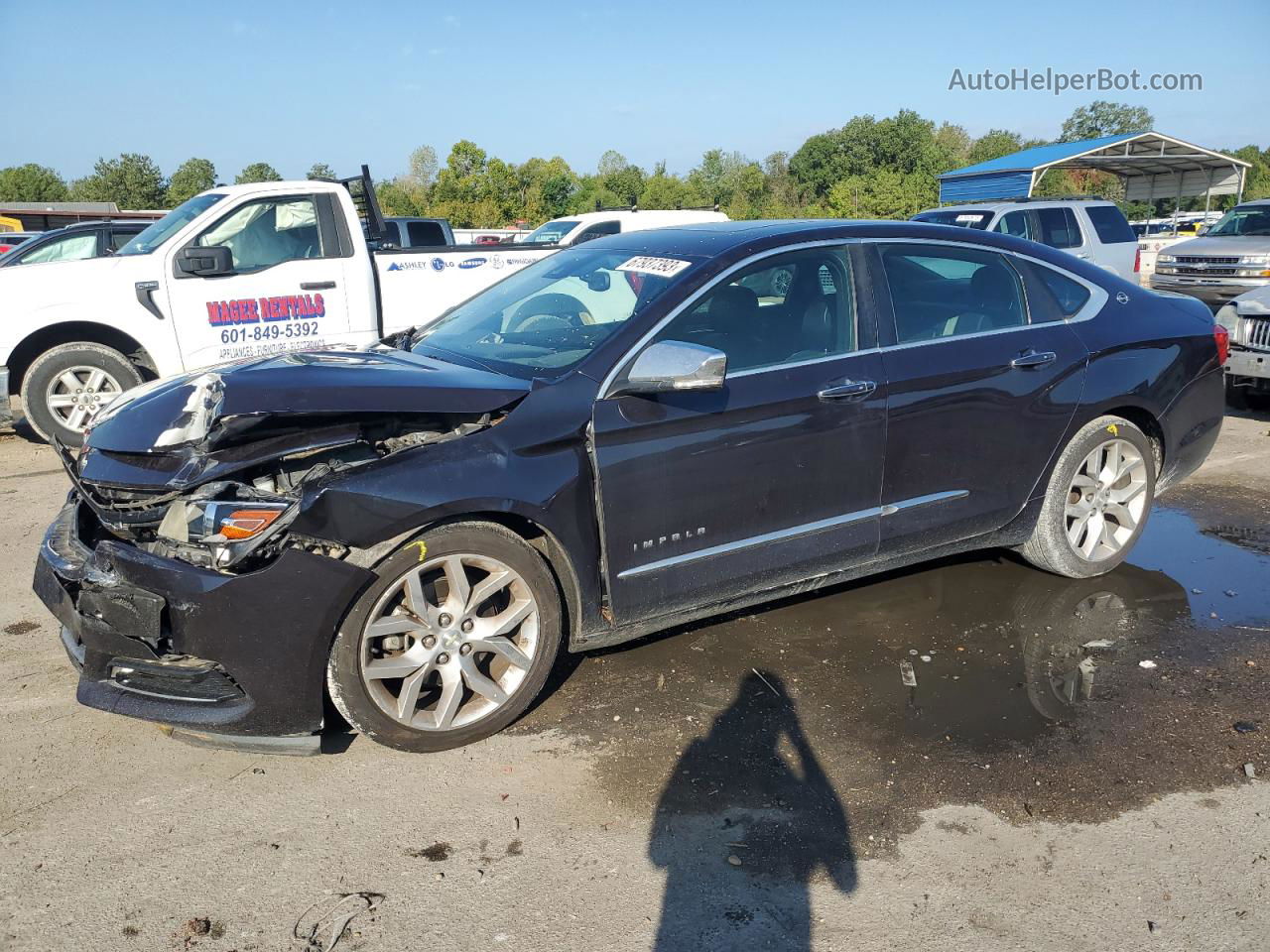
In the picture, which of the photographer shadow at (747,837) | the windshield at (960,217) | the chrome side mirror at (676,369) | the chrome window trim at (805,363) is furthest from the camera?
the windshield at (960,217)

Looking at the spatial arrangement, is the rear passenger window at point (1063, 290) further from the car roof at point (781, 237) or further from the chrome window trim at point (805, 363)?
the chrome window trim at point (805, 363)

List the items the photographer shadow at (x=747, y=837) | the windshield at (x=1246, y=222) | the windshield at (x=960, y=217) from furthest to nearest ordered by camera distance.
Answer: the windshield at (x=1246, y=222), the windshield at (x=960, y=217), the photographer shadow at (x=747, y=837)

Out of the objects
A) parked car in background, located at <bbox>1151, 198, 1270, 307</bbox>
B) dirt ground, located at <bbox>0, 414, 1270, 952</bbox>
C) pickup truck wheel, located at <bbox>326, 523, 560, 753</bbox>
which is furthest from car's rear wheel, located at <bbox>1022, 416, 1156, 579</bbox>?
parked car in background, located at <bbox>1151, 198, 1270, 307</bbox>

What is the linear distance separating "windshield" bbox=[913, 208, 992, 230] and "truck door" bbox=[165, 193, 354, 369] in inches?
339

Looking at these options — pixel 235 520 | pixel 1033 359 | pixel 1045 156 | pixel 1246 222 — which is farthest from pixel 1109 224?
pixel 235 520

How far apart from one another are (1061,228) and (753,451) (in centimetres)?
1260

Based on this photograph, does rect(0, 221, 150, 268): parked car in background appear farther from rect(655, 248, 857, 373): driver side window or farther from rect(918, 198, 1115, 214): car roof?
rect(918, 198, 1115, 214): car roof

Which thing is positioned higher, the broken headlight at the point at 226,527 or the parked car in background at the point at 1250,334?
the broken headlight at the point at 226,527

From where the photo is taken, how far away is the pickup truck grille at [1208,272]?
1395cm

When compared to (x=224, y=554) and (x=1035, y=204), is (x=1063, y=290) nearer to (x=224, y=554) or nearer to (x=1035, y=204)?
(x=224, y=554)

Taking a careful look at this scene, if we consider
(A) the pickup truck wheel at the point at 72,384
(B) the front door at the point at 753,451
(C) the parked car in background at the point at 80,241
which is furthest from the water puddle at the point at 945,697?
(C) the parked car in background at the point at 80,241

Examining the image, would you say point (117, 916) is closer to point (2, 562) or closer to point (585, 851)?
point (585, 851)

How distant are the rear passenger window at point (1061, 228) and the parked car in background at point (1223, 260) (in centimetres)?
181

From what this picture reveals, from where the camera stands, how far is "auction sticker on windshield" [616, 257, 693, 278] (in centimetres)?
388
